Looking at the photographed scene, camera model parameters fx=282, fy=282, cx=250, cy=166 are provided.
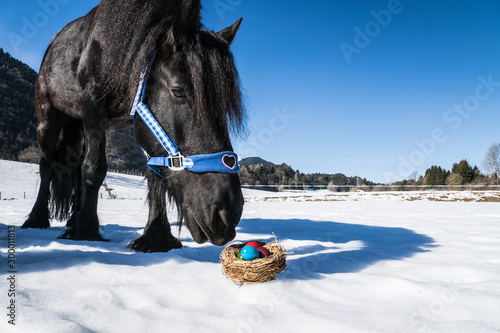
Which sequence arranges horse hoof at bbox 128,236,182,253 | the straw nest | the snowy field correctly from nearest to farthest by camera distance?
the snowy field
the straw nest
horse hoof at bbox 128,236,182,253

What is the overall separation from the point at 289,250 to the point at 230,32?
2.01m

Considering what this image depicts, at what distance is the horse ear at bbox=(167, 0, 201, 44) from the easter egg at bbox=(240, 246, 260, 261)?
1.37m

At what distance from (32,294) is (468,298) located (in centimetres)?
200

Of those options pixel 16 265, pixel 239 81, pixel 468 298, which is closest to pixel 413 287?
pixel 468 298

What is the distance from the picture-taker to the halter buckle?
166cm

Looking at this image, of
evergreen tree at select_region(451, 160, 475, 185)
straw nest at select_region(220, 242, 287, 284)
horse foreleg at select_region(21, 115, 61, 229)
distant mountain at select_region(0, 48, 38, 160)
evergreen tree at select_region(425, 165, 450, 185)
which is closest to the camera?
straw nest at select_region(220, 242, 287, 284)

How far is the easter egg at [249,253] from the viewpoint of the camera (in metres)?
1.56

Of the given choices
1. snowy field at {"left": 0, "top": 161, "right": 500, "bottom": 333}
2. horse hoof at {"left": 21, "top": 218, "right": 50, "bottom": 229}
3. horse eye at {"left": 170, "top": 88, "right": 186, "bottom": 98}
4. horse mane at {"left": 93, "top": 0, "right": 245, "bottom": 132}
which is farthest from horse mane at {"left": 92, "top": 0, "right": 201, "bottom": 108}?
horse hoof at {"left": 21, "top": 218, "right": 50, "bottom": 229}

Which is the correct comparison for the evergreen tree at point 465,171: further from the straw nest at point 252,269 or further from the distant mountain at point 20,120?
the distant mountain at point 20,120

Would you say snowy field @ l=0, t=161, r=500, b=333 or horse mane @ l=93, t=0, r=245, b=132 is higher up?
horse mane @ l=93, t=0, r=245, b=132

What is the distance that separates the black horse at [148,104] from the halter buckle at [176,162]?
0.03m

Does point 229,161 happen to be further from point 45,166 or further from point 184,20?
point 45,166

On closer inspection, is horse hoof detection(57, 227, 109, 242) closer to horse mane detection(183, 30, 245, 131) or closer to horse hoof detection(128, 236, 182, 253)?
horse hoof detection(128, 236, 182, 253)

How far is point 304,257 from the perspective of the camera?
91.8 inches
